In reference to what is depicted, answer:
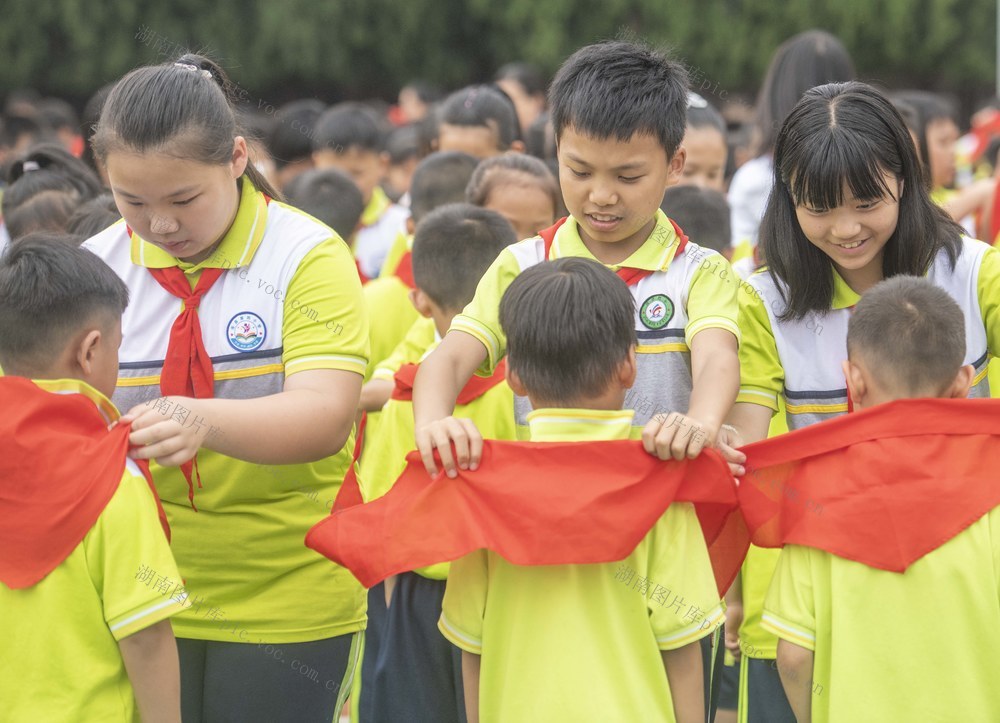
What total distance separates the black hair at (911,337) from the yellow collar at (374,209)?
16.0 ft

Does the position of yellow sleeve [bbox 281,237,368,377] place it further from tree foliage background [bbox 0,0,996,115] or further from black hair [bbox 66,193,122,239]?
tree foliage background [bbox 0,0,996,115]

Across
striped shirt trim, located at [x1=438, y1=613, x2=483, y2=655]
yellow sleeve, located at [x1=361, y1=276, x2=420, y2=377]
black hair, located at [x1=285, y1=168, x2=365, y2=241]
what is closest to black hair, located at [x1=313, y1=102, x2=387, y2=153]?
black hair, located at [x1=285, y1=168, x2=365, y2=241]

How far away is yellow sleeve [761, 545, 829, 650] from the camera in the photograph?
2.40 meters

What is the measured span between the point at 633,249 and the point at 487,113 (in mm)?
3076

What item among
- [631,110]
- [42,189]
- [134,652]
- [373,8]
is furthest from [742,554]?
[373,8]

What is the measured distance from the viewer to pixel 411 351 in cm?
390

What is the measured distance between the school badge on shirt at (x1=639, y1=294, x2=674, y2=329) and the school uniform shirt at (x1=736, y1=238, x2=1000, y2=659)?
0.74ft

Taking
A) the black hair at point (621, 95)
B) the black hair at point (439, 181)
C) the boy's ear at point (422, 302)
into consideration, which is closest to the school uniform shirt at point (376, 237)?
the black hair at point (439, 181)

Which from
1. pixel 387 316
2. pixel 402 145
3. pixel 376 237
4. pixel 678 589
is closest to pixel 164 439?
pixel 678 589

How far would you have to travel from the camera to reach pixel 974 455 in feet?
7.90

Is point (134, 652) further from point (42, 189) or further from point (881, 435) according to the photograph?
point (42, 189)

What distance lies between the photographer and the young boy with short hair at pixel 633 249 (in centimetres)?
269

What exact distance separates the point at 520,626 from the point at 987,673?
85cm

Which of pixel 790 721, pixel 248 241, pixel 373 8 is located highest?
pixel 373 8
